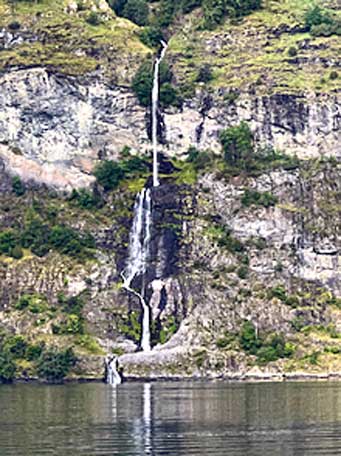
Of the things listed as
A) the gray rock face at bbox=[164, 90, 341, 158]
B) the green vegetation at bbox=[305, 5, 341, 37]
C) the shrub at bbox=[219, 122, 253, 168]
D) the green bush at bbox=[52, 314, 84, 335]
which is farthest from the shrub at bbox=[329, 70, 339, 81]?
the green bush at bbox=[52, 314, 84, 335]

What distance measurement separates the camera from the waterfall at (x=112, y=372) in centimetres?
13850

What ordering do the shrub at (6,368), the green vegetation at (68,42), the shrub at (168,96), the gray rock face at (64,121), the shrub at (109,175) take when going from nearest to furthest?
the shrub at (6,368) → the shrub at (109,175) → the gray rock face at (64,121) → the green vegetation at (68,42) → the shrub at (168,96)

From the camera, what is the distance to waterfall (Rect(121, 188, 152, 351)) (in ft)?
A: 493

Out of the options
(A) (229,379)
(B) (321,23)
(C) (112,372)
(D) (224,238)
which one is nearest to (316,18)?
(B) (321,23)

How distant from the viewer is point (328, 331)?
148 metres

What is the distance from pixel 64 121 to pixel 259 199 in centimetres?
2940

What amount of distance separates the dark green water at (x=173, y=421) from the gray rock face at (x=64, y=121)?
177ft

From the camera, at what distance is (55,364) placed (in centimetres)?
13912

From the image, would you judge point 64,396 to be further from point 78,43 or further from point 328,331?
point 78,43

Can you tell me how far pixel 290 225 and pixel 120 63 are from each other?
120ft

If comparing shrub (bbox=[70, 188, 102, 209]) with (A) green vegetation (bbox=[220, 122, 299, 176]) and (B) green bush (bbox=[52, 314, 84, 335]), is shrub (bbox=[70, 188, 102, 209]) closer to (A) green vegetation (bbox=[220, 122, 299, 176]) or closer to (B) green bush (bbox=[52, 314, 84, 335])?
(A) green vegetation (bbox=[220, 122, 299, 176])

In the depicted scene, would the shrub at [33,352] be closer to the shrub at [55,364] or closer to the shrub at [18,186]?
the shrub at [55,364]

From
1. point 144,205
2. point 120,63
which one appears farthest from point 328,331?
point 120,63

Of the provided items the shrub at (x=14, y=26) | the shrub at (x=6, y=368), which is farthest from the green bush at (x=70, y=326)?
the shrub at (x=14, y=26)
